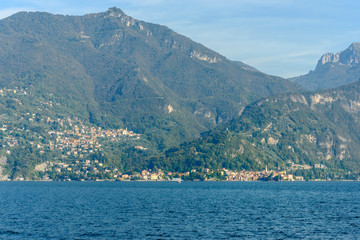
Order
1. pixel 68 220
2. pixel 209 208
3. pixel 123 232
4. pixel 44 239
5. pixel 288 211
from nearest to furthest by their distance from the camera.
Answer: pixel 44 239 → pixel 123 232 → pixel 68 220 → pixel 288 211 → pixel 209 208

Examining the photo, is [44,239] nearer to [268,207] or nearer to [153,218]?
[153,218]

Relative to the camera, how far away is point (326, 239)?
75.8m

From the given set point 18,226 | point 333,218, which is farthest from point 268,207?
point 18,226

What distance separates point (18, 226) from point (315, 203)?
75.1m

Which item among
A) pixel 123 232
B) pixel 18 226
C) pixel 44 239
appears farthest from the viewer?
pixel 18 226

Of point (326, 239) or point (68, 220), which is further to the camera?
point (68, 220)

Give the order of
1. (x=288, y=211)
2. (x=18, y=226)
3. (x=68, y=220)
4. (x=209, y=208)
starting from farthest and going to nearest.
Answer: (x=209, y=208)
(x=288, y=211)
(x=68, y=220)
(x=18, y=226)

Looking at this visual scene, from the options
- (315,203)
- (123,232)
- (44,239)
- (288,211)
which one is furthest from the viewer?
(315,203)

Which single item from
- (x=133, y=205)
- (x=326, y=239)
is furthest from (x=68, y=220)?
(x=326, y=239)

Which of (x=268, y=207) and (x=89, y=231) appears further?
(x=268, y=207)

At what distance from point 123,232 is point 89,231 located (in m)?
5.34

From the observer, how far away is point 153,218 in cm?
9775

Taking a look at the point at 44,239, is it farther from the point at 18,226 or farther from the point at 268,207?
the point at 268,207

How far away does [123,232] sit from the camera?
3209 inches
